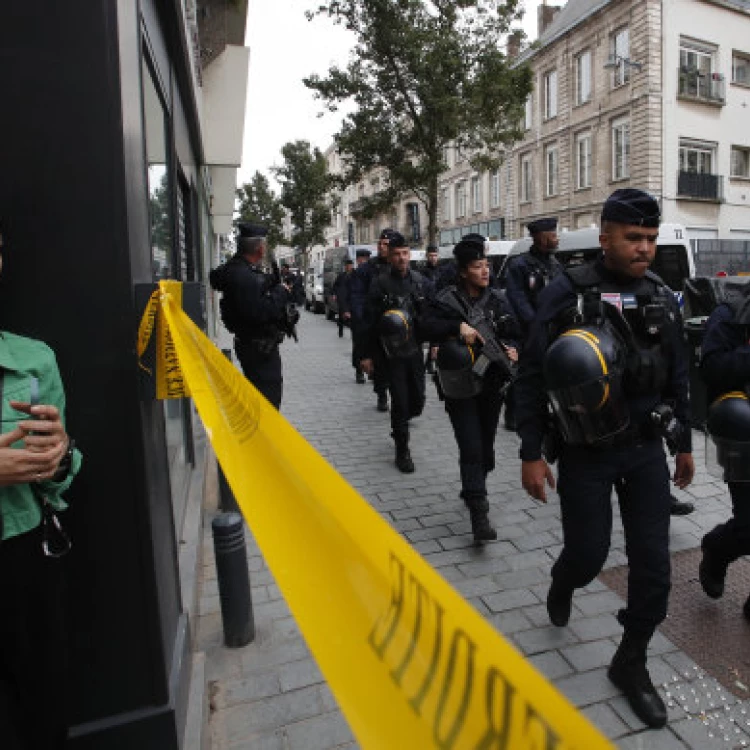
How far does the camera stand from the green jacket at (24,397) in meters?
1.67

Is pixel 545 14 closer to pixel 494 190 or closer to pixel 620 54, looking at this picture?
pixel 494 190

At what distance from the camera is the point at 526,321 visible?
20.0 feet

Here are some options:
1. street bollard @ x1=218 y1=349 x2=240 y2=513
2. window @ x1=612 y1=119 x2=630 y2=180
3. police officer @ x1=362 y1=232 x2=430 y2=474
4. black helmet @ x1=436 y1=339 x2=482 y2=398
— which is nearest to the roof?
window @ x1=612 y1=119 x2=630 y2=180

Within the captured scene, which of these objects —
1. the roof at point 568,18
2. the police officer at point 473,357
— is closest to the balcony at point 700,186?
the roof at point 568,18

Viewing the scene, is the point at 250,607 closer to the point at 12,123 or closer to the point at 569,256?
the point at 12,123

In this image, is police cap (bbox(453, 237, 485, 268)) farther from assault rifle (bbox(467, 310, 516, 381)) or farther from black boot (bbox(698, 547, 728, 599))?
black boot (bbox(698, 547, 728, 599))

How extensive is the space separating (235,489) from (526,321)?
16.4 ft

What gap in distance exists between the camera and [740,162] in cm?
2794

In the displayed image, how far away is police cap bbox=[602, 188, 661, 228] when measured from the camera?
263cm

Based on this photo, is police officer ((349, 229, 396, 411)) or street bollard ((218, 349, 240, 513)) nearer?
street bollard ((218, 349, 240, 513))

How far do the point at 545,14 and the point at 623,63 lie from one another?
35.8 ft

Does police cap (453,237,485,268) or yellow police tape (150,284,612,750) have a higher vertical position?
police cap (453,237,485,268)

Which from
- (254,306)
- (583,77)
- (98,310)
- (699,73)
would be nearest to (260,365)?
(254,306)

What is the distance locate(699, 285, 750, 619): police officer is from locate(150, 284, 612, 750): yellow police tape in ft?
7.55
